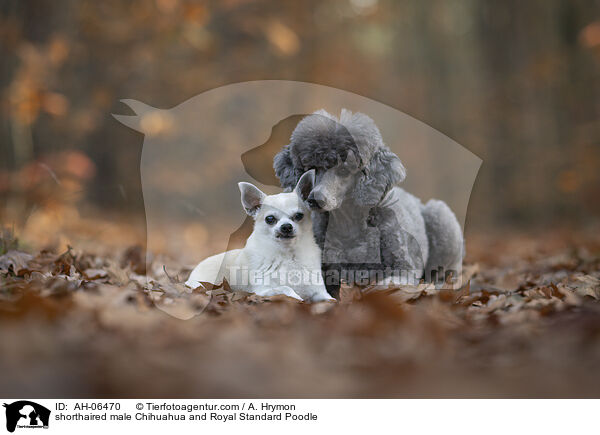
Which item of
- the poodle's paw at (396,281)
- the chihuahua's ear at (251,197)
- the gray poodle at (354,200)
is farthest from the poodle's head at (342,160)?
the poodle's paw at (396,281)

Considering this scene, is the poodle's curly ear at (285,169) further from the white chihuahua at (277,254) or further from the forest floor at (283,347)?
the forest floor at (283,347)

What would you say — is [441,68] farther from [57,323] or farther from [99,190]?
[57,323]

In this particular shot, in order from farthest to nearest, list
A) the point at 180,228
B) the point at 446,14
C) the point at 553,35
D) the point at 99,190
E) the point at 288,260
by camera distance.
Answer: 1. the point at 446,14
2. the point at 553,35
3. the point at 99,190
4. the point at 180,228
5. the point at 288,260

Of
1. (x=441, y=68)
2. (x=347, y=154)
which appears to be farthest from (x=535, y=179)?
(x=347, y=154)

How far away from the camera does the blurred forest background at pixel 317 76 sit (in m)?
8.02

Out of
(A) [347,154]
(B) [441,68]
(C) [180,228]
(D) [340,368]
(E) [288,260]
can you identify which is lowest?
(D) [340,368]

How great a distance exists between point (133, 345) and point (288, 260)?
5.03 ft

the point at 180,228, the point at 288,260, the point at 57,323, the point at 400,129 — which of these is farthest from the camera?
the point at 180,228

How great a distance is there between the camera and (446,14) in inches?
673

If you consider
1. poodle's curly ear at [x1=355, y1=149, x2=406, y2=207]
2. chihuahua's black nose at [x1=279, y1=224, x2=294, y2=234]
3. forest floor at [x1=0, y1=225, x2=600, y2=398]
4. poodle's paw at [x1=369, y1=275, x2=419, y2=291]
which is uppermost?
poodle's curly ear at [x1=355, y1=149, x2=406, y2=207]

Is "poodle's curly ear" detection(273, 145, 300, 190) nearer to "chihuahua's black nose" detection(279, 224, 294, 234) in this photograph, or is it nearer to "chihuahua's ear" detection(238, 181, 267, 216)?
"chihuahua's ear" detection(238, 181, 267, 216)

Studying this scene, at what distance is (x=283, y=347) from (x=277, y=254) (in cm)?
139

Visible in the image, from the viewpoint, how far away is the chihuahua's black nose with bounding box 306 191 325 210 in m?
3.22
